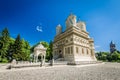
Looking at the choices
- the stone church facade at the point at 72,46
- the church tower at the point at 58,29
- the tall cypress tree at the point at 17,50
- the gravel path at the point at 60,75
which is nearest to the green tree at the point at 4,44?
the tall cypress tree at the point at 17,50

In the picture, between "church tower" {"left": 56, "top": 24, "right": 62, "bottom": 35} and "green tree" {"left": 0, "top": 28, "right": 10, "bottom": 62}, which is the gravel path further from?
"church tower" {"left": 56, "top": 24, "right": 62, "bottom": 35}

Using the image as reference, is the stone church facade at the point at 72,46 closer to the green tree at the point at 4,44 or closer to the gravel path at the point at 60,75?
the gravel path at the point at 60,75

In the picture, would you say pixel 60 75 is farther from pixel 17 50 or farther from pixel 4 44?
pixel 4 44

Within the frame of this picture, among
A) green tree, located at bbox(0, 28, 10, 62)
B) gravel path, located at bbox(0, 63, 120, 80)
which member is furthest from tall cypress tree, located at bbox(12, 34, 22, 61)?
gravel path, located at bbox(0, 63, 120, 80)

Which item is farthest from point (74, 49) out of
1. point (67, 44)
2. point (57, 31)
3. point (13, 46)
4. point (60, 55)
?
point (13, 46)

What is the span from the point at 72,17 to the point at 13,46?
79.6 ft

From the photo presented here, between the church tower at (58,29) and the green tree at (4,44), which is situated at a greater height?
the church tower at (58,29)

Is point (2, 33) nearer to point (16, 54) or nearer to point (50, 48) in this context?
point (16, 54)

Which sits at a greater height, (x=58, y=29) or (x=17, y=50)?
(x=58, y=29)

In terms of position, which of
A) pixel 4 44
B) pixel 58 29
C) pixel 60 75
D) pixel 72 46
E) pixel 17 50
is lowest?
pixel 60 75

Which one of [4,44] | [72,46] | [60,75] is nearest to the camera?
[60,75]

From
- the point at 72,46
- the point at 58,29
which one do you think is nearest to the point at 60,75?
the point at 72,46

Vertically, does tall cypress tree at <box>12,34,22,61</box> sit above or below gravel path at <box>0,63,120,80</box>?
above

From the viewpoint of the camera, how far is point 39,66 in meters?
16.0
